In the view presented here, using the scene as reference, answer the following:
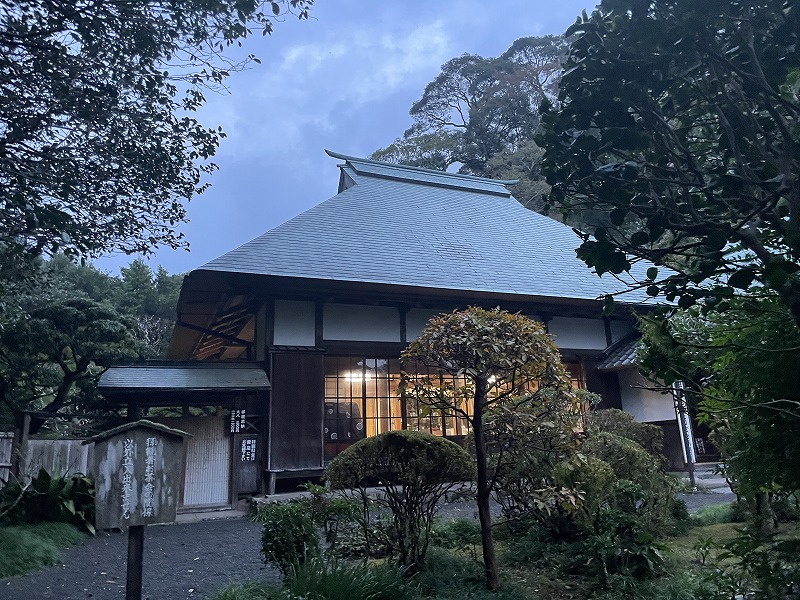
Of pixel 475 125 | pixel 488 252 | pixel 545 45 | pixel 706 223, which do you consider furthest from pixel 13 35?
pixel 545 45

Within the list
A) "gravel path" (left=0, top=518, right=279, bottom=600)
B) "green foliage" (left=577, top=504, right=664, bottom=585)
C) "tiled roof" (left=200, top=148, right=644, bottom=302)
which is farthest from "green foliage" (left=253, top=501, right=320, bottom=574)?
"tiled roof" (left=200, top=148, right=644, bottom=302)

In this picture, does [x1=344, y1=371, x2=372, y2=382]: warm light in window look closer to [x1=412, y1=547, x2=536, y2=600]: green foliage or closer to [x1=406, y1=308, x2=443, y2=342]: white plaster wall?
[x1=406, y1=308, x2=443, y2=342]: white plaster wall

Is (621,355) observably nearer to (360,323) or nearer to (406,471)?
(360,323)

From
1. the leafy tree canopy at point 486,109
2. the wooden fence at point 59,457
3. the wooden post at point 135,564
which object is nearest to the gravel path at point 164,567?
the wooden post at point 135,564

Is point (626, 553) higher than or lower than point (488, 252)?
lower

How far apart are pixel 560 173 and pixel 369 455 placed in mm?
2972

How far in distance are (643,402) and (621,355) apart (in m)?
1.16

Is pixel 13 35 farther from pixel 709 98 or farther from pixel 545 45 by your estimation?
pixel 545 45

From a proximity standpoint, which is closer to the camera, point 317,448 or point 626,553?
point 626,553

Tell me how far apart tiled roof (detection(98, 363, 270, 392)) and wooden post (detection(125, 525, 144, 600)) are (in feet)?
16.1

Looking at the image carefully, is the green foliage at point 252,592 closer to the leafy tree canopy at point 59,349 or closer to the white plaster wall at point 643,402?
the leafy tree canopy at point 59,349

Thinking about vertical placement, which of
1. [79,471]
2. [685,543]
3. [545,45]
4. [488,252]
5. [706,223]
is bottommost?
[685,543]

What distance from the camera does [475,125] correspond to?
1299 inches

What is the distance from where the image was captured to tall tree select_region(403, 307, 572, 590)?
3.99 metres
